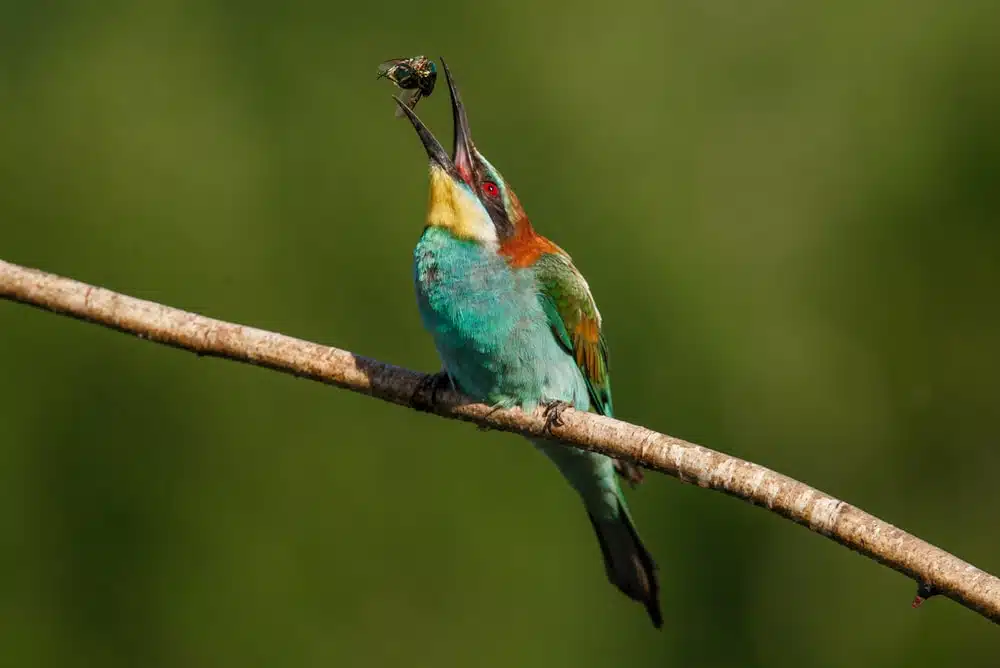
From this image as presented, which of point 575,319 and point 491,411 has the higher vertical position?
point 575,319

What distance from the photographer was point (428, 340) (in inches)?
280

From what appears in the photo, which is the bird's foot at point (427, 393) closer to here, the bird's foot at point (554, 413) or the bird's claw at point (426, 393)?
the bird's claw at point (426, 393)

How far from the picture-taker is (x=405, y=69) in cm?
501

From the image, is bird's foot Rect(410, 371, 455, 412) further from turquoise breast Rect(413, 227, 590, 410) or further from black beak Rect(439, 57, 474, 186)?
black beak Rect(439, 57, 474, 186)

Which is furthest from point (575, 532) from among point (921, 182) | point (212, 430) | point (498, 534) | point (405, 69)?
point (921, 182)

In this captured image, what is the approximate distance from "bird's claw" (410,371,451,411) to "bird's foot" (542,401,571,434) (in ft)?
1.19

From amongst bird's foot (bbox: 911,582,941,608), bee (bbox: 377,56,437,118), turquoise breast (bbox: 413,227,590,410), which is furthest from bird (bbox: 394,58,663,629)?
bird's foot (bbox: 911,582,941,608)

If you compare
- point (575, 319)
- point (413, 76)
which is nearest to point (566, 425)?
point (575, 319)

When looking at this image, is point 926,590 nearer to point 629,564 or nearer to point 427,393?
point 427,393

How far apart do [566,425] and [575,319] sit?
907 millimetres

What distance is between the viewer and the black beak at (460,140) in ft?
15.3

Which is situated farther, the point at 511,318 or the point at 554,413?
the point at 511,318

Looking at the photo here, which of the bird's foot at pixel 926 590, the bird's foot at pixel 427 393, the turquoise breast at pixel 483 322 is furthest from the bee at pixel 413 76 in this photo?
the bird's foot at pixel 926 590

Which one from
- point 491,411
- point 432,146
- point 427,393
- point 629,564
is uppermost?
point 432,146
